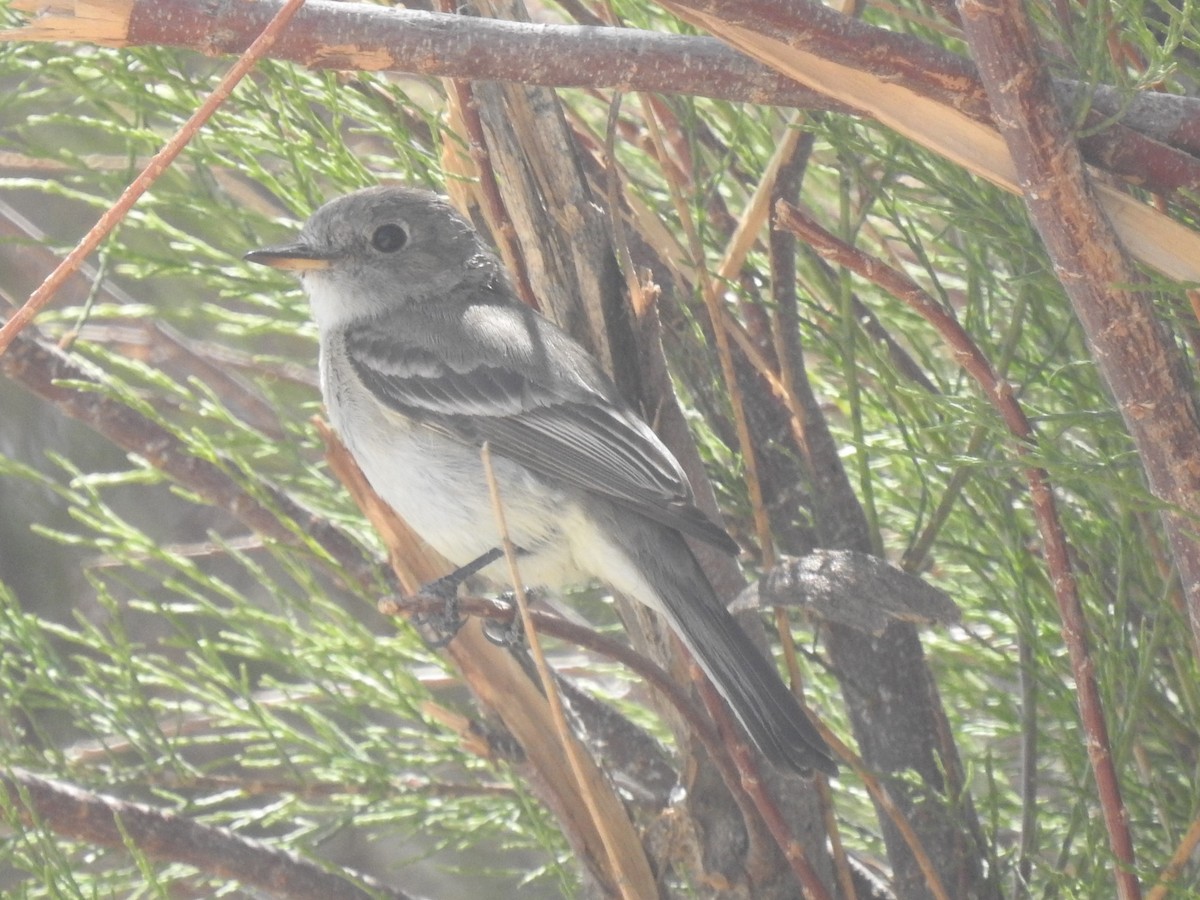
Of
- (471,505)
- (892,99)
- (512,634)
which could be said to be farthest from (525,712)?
(892,99)

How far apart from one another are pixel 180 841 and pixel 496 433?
100cm

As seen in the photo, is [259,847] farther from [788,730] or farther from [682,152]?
[682,152]

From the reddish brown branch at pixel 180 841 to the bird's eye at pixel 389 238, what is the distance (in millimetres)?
1335

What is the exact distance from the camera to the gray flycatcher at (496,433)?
242 centimetres

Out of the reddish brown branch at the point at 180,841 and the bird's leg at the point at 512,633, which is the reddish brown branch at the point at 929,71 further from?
the reddish brown branch at the point at 180,841

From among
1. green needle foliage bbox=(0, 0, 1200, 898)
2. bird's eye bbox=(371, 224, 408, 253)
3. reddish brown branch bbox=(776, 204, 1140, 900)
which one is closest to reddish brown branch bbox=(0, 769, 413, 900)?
green needle foliage bbox=(0, 0, 1200, 898)

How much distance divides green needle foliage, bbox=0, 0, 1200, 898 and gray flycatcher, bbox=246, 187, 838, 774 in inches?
7.5

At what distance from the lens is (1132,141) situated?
5.48 ft

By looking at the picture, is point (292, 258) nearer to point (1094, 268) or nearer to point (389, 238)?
point (389, 238)

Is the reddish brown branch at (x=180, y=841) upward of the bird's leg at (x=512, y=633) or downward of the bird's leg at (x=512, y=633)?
downward

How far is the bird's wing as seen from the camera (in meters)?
2.53

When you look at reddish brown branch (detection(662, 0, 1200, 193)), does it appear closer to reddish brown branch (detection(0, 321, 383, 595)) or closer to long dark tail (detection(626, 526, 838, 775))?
long dark tail (detection(626, 526, 838, 775))

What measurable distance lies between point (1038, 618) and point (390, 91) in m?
1.63

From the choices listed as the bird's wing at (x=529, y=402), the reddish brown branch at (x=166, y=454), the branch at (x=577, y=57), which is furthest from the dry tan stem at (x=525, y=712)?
the branch at (x=577, y=57)
